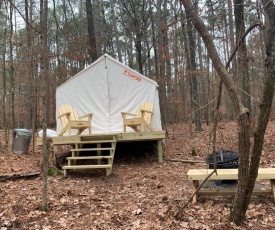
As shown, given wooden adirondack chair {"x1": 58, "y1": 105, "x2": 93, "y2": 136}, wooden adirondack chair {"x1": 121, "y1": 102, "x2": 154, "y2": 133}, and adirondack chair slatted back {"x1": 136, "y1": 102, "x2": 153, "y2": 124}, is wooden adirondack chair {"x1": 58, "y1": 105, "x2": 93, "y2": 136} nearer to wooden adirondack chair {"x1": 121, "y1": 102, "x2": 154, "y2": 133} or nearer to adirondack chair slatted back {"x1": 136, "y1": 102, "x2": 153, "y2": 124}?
wooden adirondack chair {"x1": 121, "y1": 102, "x2": 154, "y2": 133}

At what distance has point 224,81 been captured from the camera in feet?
9.81

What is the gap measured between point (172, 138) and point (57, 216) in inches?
270

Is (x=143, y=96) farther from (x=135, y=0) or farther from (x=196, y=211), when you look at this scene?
(x=135, y=0)

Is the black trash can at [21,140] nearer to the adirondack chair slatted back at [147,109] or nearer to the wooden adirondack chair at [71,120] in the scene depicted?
the wooden adirondack chair at [71,120]

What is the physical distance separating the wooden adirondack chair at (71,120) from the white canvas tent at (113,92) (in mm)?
434

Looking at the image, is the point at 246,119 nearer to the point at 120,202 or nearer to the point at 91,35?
the point at 120,202

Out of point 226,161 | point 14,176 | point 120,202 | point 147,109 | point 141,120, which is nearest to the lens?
point 120,202

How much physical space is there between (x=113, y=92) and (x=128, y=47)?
12982 millimetres

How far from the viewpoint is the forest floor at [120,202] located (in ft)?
11.1

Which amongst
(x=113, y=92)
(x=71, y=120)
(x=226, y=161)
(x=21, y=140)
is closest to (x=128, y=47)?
(x=113, y=92)

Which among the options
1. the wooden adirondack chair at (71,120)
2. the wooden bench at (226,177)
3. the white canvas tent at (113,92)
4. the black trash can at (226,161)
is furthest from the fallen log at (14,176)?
the black trash can at (226,161)

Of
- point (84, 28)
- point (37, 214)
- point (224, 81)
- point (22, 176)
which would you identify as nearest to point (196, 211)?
point (224, 81)

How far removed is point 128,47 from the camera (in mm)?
20125

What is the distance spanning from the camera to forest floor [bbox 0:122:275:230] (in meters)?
3.39
